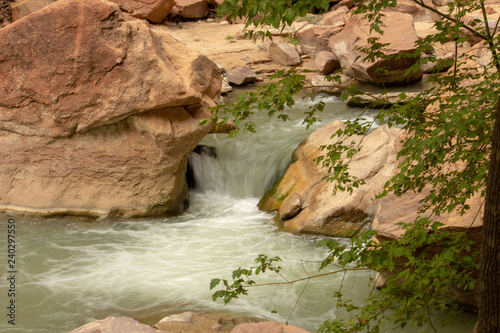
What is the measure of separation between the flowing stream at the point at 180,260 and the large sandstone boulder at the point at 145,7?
946cm

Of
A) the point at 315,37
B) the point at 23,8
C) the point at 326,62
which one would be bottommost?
the point at 326,62

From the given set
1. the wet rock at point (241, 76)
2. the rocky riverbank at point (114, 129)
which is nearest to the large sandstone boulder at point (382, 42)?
the wet rock at point (241, 76)

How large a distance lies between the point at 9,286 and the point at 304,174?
3901 mm

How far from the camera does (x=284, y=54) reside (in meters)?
13.8

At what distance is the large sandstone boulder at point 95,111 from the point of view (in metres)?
6.18

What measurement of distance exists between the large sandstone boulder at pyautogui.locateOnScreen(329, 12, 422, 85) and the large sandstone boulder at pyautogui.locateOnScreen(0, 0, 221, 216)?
5.08 metres

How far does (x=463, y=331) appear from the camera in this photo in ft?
14.6

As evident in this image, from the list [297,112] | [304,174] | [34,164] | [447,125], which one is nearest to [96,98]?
[34,164]

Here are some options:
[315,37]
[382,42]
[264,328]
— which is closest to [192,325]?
[264,328]

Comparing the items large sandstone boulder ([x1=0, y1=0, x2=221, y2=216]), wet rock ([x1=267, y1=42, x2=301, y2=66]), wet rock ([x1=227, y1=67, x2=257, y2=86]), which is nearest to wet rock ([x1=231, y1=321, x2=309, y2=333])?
large sandstone boulder ([x1=0, y1=0, x2=221, y2=216])

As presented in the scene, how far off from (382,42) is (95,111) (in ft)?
22.2

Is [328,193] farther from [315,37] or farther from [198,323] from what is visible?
[315,37]

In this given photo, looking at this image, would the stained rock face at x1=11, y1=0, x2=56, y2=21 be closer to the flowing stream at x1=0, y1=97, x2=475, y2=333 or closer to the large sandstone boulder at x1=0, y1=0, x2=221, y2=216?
the large sandstone boulder at x1=0, y1=0, x2=221, y2=216

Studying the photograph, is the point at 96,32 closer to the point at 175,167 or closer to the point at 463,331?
the point at 175,167
